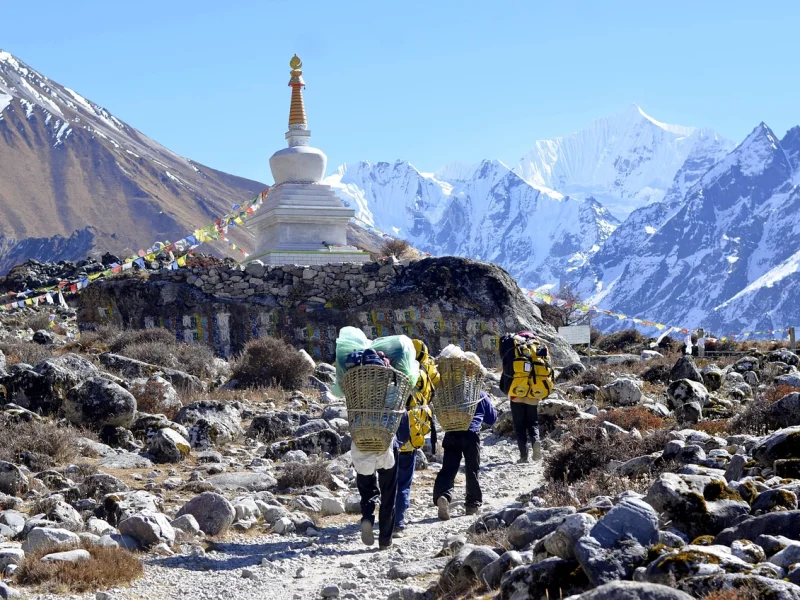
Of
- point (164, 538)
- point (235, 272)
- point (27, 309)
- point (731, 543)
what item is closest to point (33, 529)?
point (164, 538)

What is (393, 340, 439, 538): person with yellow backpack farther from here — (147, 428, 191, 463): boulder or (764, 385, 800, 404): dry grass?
(764, 385, 800, 404): dry grass

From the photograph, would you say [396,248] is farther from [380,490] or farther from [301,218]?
[380,490]

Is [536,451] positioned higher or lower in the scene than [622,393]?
lower

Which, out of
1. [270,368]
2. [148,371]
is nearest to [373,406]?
[148,371]

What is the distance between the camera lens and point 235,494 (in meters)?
9.98

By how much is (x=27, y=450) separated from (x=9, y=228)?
141189 millimetres

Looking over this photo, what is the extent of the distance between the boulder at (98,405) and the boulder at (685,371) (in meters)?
8.45

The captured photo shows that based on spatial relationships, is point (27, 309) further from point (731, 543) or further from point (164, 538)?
point (731, 543)

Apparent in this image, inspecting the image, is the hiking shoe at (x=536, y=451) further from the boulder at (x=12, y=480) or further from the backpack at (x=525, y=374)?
the boulder at (x=12, y=480)

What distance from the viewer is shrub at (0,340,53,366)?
17.3 meters

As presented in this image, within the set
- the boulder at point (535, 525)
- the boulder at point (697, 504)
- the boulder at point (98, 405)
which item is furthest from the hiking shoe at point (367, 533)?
the boulder at point (98, 405)

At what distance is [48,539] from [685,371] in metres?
12.1

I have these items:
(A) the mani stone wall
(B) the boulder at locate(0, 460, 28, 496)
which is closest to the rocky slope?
(A) the mani stone wall

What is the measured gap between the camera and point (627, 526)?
17.1 feet
